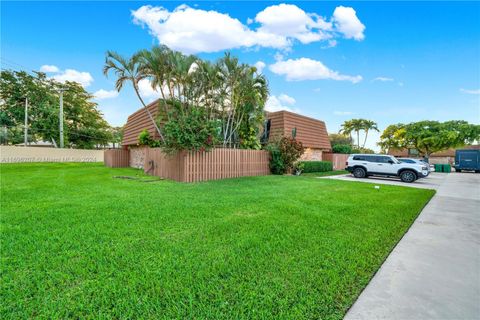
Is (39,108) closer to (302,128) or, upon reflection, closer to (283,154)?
(283,154)

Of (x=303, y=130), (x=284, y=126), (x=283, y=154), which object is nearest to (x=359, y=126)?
(x=303, y=130)

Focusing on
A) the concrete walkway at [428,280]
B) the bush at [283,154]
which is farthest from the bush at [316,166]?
the concrete walkway at [428,280]

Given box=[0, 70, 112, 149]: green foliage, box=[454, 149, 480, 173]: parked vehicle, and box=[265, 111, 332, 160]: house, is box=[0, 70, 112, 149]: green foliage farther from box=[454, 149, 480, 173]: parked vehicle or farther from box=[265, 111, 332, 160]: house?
box=[454, 149, 480, 173]: parked vehicle

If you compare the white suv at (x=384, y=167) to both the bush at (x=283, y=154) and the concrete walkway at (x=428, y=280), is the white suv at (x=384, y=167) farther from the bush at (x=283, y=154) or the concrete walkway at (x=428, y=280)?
the concrete walkway at (x=428, y=280)

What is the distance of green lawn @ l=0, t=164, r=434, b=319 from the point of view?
5.87ft

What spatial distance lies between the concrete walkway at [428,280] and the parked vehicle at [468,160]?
81.4ft

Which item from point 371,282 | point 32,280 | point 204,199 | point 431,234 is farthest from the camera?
point 204,199

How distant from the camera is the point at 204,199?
598cm

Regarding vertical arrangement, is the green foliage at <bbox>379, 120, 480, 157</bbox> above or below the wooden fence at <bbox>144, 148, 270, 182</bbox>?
above

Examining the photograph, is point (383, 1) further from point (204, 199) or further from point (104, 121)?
point (104, 121)

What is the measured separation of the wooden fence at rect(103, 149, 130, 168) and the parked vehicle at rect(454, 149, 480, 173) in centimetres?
3331

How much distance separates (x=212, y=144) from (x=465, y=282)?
897 cm

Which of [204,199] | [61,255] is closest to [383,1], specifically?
[204,199]

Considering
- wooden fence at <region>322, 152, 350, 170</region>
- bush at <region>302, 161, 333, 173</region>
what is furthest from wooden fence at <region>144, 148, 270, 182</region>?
wooden fence at <region>322, 152, 350, 170</region>
